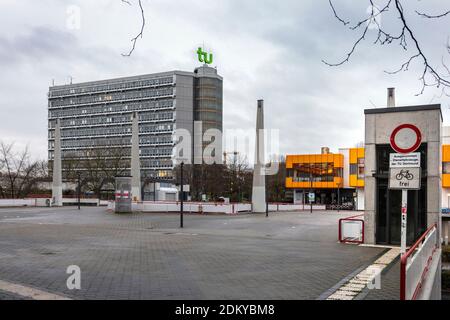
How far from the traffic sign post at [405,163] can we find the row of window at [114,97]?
427ft

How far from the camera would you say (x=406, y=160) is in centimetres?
900

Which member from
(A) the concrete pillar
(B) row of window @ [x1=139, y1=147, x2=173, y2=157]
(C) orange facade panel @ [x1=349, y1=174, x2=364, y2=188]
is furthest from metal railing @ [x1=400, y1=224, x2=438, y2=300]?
(B) row of window @ [x1=139, y1=147, x2=173, y2=157]

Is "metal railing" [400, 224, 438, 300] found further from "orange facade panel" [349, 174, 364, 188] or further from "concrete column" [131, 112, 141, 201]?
"orange facade panel" [349, 174, 364, 188]

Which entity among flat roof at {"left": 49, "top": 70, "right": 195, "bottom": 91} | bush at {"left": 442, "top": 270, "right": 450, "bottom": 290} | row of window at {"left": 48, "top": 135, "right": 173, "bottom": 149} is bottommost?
bush at {"left": 442, "top": 270, "right": 450, "bottom": 290}

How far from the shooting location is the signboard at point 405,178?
8.91m

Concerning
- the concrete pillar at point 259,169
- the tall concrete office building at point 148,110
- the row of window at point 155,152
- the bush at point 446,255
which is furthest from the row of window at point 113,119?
the bush at point 446,255

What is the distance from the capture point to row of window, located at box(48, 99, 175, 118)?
138m

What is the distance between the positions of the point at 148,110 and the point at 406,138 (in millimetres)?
133722

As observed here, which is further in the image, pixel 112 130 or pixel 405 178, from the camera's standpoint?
pixel 112 130

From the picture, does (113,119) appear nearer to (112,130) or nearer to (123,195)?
(112,130)

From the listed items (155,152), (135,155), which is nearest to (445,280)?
(135,155)

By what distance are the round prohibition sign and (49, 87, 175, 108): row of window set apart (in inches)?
5127
